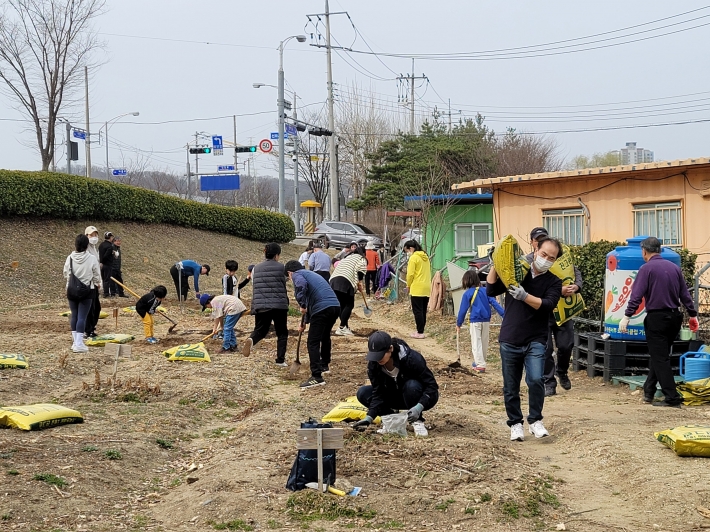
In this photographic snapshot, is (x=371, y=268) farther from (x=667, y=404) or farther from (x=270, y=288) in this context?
(x=667, y=404)

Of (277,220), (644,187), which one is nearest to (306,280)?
(644,187)

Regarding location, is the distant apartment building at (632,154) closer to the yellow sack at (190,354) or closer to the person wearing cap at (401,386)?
the yellow sack at (190,354)

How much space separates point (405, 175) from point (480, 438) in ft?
118

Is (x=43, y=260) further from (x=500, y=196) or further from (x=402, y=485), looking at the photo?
(x=402, y=485)

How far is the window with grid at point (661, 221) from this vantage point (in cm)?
1727

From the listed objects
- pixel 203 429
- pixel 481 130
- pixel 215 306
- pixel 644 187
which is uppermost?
pixel 481 130

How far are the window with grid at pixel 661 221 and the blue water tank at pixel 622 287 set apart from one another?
6.48 metres

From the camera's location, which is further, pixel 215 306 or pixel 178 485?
pixel 215 306

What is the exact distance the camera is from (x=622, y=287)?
10.8m

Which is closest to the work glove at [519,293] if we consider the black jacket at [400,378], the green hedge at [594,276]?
the black jacket at [400,378]

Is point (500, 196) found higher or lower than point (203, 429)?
higher

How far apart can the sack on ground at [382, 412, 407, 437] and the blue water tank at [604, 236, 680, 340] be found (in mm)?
4629

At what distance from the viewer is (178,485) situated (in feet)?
21.1

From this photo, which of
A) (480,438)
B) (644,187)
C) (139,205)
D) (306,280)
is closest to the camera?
(480,438)
